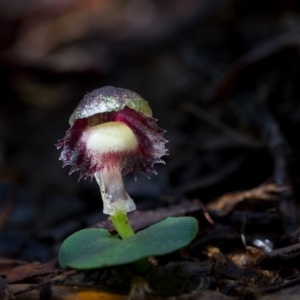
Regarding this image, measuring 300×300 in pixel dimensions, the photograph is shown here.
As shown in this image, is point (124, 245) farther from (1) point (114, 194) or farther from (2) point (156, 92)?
(2) point (156, 92)

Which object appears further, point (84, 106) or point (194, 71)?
point (194, 71)

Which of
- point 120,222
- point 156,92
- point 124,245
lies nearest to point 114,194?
point 120,222

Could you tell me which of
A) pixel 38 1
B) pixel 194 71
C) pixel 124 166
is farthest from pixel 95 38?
pixel 124 166

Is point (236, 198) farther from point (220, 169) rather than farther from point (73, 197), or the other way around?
point (73, 197)

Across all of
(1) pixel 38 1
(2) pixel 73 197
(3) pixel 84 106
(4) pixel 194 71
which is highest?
(1) pixel 38 1

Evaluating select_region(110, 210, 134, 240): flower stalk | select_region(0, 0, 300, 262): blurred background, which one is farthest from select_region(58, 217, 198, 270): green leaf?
select_region(0, 0, 300, 262): blurred background

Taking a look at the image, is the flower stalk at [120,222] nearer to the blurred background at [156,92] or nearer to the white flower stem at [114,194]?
the white flower stem at [114,194]

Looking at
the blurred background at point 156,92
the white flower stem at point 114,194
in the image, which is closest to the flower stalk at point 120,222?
the white flower stem at point 114,194
